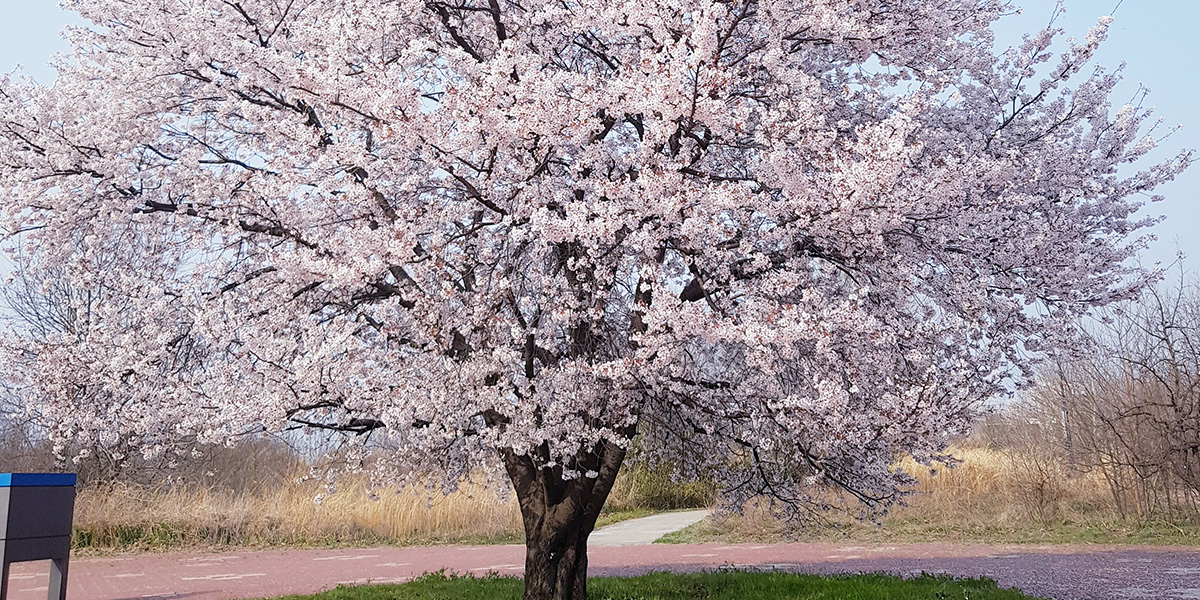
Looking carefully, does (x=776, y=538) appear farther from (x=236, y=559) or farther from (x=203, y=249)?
Answer: (x=203, y=249)

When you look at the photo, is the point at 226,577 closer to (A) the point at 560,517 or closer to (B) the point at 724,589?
(A) the point at 560,517

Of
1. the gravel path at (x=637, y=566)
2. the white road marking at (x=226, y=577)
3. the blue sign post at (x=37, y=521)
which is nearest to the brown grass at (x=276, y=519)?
the gravel path at (x=637, y=566)

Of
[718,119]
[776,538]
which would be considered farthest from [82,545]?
[718,119]

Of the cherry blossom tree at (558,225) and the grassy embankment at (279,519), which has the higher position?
the cherry blossom tree at (558,225)

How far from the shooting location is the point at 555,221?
5.94 m

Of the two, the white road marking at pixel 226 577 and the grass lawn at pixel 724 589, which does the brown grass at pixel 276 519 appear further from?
the grass lawn at pixel 724 589

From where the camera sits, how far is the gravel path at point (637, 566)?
33.0 ft

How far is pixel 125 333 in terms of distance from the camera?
7.22m

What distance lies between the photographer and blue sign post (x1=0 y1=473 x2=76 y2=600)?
674cm

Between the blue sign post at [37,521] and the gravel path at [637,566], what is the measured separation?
2.58 m

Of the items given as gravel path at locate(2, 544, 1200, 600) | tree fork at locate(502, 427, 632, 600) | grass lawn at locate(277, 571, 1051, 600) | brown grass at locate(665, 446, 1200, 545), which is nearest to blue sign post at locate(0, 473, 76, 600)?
grass lawn at locate(277, 571, 1051, 600)

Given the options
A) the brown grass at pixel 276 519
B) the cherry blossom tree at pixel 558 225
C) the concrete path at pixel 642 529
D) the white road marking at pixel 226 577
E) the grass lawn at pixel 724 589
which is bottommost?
the grass lawn at pixel 724 589

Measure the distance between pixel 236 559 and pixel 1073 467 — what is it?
14163 mm

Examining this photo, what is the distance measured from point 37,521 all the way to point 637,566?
731cm
